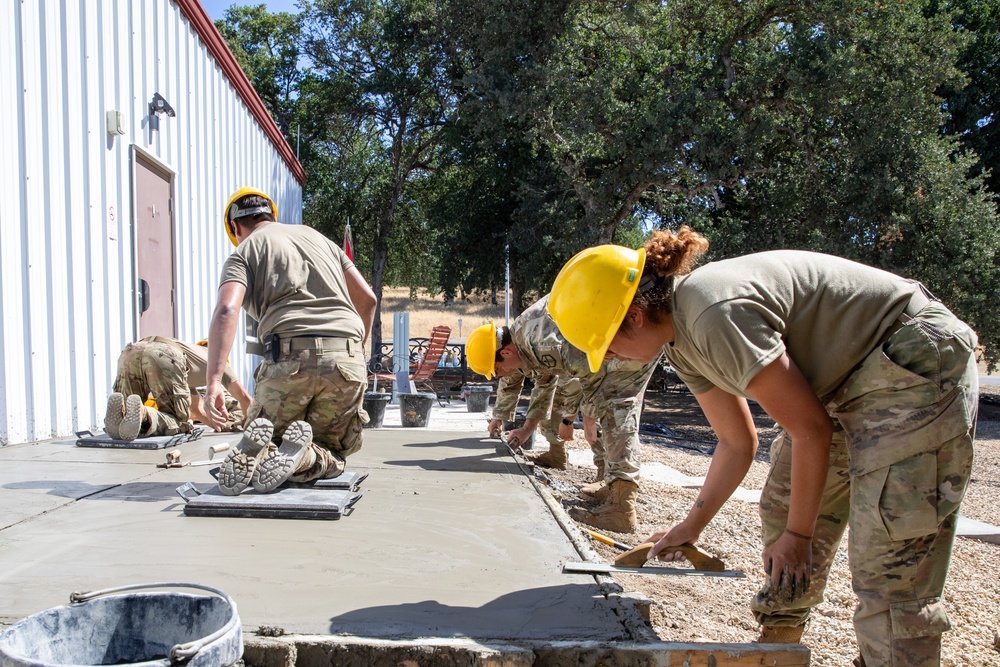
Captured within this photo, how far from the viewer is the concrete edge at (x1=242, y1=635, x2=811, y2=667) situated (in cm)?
197

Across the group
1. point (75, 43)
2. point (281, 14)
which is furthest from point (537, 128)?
point (281, 14)

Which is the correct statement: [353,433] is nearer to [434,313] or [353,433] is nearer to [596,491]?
[596,491]

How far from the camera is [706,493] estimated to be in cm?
255

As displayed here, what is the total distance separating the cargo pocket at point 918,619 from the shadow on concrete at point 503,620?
72 cm

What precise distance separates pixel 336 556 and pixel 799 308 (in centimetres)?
190

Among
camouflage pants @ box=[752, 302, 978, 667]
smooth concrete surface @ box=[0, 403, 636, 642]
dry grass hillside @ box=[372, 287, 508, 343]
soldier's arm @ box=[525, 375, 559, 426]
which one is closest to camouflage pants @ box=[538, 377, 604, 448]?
soldier's arm @ box=[525, 375, 559, 426]

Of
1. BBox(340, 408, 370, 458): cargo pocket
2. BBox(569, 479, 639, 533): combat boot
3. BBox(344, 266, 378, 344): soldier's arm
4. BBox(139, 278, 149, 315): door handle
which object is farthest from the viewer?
BBox(139, 278, 149, 315): door handle

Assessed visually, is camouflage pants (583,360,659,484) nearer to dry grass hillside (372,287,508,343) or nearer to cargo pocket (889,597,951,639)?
cargo pocket (889,597,951,639)

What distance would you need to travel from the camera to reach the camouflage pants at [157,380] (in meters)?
5.75

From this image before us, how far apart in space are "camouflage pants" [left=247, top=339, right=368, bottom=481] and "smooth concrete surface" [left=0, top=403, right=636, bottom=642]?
369 mm

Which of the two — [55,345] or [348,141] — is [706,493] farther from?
[348,141]

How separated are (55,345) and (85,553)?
3758 mm

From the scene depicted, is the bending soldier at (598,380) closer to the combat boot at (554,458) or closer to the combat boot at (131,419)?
the combat boot at (554,458)

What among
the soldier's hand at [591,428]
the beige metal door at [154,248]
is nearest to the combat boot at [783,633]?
the soldier's hand at [591,428]
